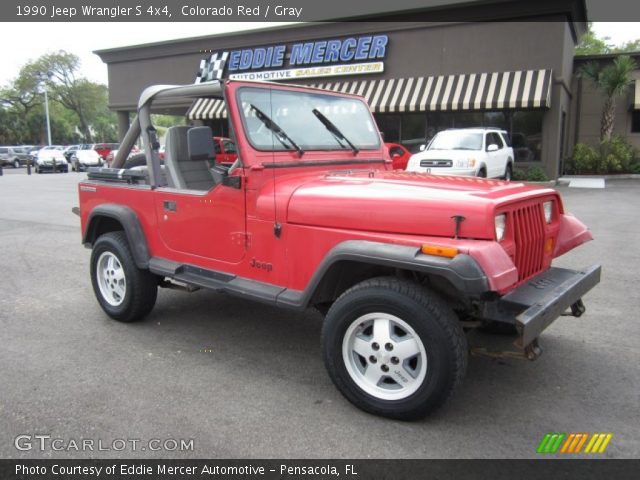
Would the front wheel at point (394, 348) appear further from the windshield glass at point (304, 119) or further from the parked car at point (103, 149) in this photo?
the parked car at point (103, 149)

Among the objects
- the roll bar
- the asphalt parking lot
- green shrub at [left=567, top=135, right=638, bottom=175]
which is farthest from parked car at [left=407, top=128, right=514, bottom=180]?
the roll bar

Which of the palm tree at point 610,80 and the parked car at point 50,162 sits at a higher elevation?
the palm tree at point 610,80

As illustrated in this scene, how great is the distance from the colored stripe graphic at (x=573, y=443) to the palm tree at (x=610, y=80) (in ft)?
64.1

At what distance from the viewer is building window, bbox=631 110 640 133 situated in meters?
20.8

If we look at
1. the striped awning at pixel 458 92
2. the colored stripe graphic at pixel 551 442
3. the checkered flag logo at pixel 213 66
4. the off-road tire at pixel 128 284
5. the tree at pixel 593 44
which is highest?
the tree at pixel 593 44

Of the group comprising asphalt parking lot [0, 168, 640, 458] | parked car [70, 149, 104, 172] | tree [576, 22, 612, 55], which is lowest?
asphalt parking lot [0, 168, 640, 458]

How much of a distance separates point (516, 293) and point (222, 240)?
6.89 feet

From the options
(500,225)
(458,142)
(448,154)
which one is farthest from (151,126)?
(458,142)

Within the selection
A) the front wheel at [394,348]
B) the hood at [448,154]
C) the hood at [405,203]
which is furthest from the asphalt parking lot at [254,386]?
the hood at [448,154]

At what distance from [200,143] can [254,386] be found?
1.73m

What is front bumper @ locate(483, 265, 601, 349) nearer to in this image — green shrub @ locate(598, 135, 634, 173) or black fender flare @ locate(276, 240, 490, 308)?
black fender flare @ locate(276, 240, 490, 308)

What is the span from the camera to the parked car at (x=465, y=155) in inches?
530

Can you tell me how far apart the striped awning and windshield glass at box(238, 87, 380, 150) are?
12.2 meters

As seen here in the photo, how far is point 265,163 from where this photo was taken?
378 centimetres
